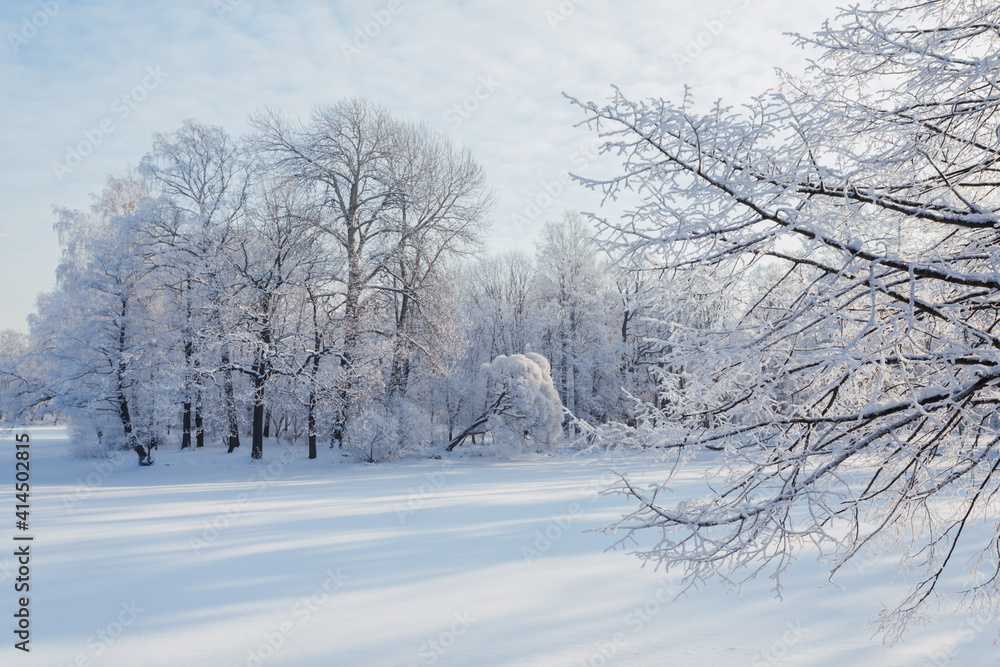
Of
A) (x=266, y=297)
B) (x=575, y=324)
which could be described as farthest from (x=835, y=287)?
(x=575, y=324)

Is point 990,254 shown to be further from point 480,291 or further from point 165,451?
point 480,291

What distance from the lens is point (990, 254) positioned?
230cm

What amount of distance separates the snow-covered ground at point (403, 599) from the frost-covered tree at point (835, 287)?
730 millimetres

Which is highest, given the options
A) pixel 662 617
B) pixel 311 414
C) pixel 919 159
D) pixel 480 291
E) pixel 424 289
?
pixel 480 291

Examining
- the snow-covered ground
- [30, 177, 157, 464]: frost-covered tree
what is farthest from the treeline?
the snow-covered ground

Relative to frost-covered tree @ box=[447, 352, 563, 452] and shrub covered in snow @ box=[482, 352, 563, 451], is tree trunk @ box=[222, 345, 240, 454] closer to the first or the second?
frost-covered tree @ box=[447, 352, 563, 452]

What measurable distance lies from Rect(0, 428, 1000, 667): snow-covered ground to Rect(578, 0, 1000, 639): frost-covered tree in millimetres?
730

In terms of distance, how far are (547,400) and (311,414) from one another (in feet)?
24.4

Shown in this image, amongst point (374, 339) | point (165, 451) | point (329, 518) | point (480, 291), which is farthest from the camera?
point (480, 291)

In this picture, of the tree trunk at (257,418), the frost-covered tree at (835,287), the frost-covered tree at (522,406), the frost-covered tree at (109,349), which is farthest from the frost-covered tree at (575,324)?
the frost-covered tree at (835,287)

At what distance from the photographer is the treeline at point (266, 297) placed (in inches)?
625

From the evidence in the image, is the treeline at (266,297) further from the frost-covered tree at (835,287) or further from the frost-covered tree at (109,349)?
the frost-covered tree at (835,287)

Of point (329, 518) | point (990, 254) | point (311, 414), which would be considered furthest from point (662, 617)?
point (311, 414)

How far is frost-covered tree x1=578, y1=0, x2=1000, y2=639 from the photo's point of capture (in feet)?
7.67
